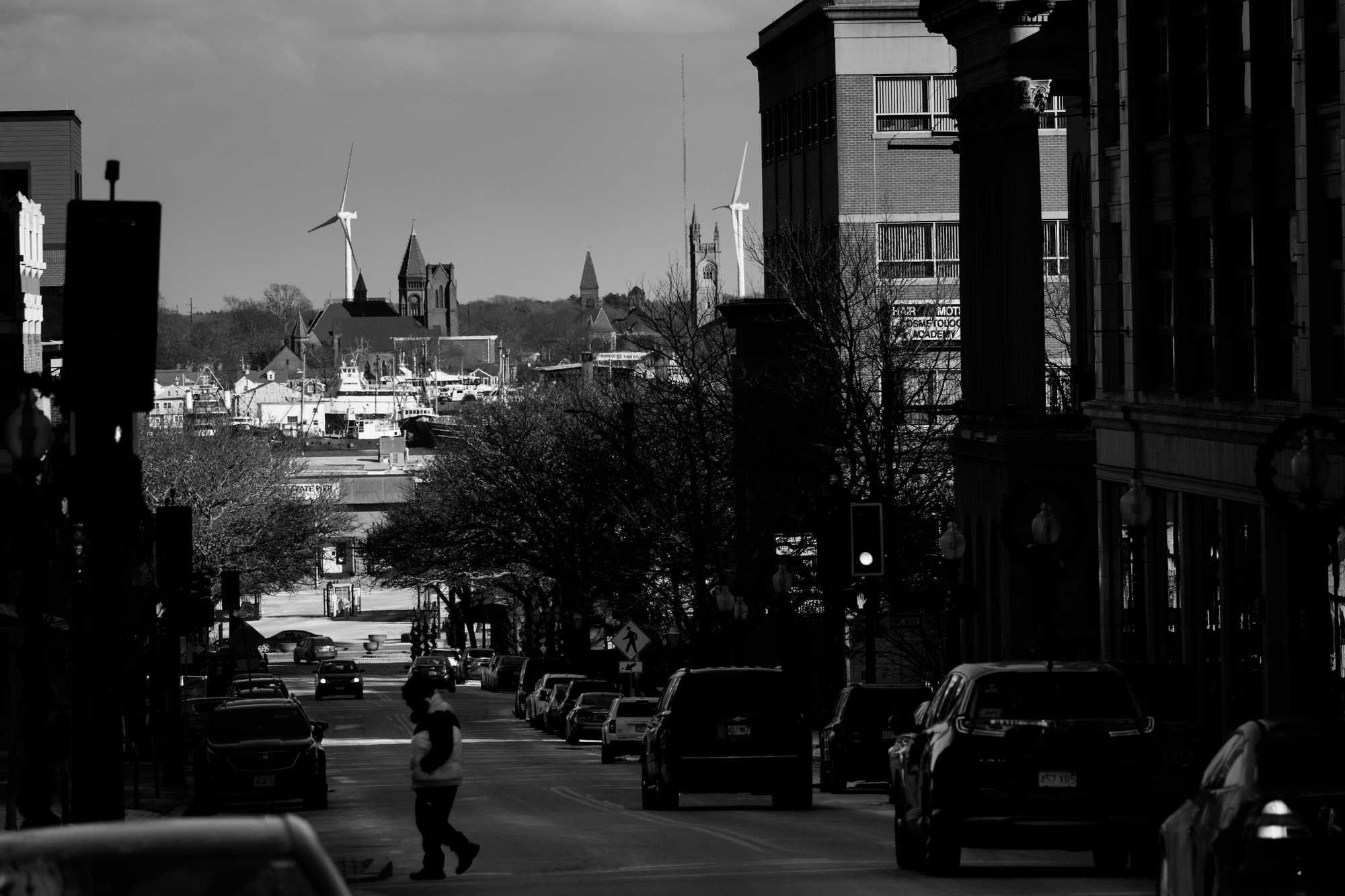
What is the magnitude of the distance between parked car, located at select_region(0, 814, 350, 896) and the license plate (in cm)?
1046

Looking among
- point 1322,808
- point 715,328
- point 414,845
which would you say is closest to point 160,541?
point 414,845

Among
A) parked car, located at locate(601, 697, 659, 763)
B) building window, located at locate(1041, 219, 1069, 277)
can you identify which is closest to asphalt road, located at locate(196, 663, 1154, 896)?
parked car, located at locate(601, 697, 659, 763)

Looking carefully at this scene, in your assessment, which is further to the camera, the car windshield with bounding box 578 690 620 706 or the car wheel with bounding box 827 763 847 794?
the car windshield with bounding box 578 690 620 706

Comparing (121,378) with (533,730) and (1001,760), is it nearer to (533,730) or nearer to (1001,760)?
(1001,760)

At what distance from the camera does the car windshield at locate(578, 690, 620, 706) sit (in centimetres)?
5209

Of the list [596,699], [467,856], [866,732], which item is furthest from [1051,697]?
[596,699]

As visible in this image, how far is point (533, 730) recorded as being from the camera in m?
58.6

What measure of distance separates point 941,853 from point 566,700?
38019 millimetres

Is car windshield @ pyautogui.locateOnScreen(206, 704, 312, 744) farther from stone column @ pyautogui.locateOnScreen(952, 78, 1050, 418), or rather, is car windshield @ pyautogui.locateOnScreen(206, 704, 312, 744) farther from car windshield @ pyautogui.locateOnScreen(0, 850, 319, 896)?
car windshield @ pyautogui.locateOnScreen(0, 850, 319, 896)

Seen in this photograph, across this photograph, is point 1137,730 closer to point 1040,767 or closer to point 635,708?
point 1040,767

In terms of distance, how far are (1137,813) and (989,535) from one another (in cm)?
2771

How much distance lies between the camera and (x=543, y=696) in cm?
5788

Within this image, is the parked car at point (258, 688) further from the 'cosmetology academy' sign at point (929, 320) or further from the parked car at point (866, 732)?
the parked car at point (866, 732)

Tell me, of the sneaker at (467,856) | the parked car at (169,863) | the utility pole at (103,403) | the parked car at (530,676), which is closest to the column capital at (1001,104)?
the parked car at (530,676)
